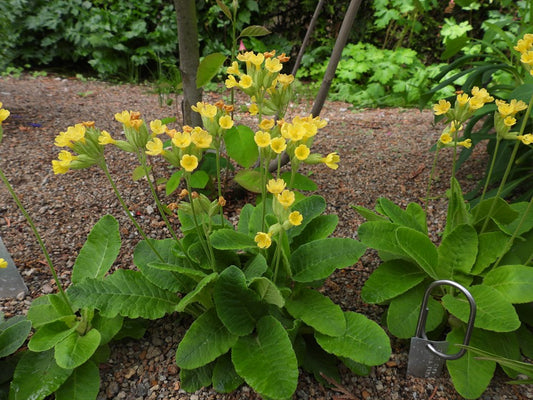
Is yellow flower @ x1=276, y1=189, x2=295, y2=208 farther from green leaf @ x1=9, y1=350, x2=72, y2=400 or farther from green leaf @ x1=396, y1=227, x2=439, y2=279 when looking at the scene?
green leaf @ x1=9, y1=350, x2=72, y2=400

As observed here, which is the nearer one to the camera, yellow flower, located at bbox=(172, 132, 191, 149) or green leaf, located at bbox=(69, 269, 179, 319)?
yellow flower, located at bbox=(172, 132, 191, 149)

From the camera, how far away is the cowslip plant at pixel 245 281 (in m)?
→ 1.03

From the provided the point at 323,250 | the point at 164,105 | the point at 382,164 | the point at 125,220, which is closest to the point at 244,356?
the point at 323,250

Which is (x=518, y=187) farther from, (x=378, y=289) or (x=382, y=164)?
(x=378, y=289)

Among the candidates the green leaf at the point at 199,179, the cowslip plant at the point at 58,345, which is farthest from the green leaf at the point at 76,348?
the green leaf at the point at 199,179

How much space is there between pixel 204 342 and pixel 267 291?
0.80 ft

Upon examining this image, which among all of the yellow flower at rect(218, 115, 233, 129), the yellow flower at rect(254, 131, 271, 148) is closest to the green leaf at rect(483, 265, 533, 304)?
the yellow flower at rect(254, 131, 271, 148)

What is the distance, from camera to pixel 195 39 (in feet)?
6.25

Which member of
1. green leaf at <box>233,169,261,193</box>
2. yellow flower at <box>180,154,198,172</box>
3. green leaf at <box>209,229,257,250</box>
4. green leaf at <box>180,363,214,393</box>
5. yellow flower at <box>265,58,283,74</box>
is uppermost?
yellow flower at <box>265,58,283,74</box>

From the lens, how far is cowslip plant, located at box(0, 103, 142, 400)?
1076mm

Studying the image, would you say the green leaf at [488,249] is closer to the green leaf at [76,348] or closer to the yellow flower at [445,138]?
the yellow flower at [445,138]

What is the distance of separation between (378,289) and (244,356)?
0.52 metres

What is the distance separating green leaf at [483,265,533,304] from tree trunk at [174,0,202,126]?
1546 millimetres

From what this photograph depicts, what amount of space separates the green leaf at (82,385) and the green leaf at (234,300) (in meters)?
0.41
